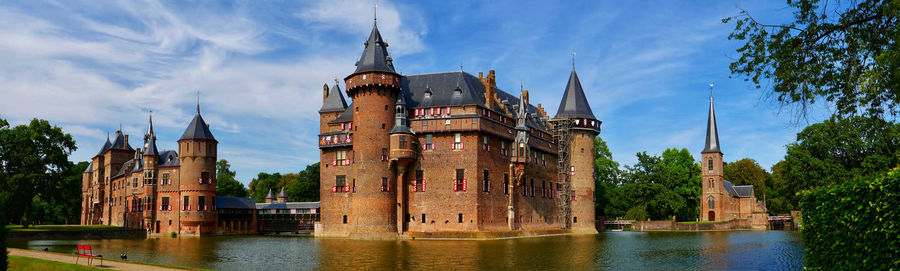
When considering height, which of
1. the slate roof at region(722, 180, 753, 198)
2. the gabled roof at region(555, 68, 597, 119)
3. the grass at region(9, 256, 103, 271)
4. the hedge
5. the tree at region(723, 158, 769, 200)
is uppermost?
the gabled roof at region(555, 68, 597, 119)

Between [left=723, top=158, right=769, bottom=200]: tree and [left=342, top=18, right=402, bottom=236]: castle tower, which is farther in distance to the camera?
[left=723, top=158, right=769, bottom=200]: tree

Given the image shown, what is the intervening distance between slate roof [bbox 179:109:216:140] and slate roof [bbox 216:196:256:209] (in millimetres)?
6892

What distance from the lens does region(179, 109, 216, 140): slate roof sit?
5912 centimetres

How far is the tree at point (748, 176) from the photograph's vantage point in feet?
325

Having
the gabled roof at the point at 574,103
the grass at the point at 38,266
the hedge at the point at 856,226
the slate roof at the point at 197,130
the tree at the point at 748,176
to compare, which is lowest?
the grass at the point at 38,266

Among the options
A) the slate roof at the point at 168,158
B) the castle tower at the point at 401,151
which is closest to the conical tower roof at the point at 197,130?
the slate roof at the point at 168,158

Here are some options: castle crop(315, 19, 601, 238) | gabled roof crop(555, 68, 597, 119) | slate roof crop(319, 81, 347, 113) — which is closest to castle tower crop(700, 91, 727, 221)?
gabled roof crop(555, 68, 597, 119)

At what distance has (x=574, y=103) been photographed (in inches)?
2488

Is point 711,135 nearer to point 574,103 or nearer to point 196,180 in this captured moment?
point 574,103

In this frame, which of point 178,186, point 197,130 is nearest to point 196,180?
point 178,186

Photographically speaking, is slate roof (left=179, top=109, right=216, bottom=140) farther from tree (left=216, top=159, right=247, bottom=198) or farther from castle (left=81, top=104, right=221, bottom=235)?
tree (left=216, top=159, right=247, bottom=198)

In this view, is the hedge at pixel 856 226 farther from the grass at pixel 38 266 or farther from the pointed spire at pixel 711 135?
the pointed spire at pixel 711 135

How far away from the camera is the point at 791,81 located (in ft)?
40.9

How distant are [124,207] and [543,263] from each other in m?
55.9
